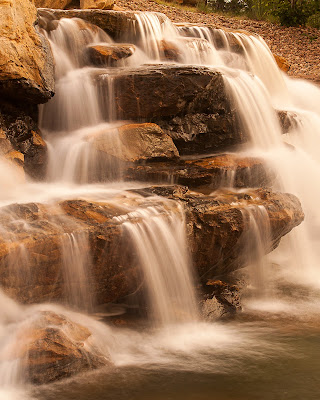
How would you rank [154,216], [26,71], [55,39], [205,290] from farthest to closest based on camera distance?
[55,39], [26,71], [205,290], [154,216]

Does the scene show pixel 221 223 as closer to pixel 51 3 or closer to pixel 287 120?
pixel 287 120

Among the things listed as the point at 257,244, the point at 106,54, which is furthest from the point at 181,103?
the point at 257,244

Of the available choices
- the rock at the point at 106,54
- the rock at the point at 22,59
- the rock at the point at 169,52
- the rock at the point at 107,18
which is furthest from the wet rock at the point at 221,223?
the rock at the point at 107,18

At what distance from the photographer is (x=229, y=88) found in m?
8.16

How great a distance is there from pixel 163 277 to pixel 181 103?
2.98 m

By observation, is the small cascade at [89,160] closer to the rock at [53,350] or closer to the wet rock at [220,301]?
the wet rock at [220,301]

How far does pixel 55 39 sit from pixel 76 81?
1479mm

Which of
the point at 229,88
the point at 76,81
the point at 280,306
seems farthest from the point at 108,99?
the point at 280,306

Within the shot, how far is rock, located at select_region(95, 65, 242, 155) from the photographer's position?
24.8 feet

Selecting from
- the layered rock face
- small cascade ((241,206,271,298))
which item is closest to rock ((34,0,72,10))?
the layered rock face

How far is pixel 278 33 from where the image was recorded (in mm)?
17953

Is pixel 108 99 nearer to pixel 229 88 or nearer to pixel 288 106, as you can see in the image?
pixel 229 88

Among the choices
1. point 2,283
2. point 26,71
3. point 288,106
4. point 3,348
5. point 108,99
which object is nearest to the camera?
point 3,348

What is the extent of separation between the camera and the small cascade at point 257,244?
6.45m
